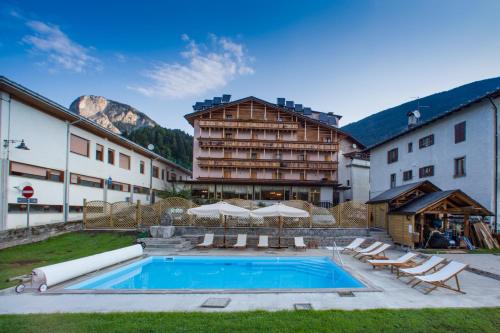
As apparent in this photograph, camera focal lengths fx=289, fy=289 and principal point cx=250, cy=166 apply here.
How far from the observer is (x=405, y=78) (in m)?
20.6

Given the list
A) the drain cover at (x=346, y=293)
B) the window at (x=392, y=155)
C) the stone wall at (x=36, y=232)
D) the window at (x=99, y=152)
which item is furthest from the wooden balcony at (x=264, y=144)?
the drain cover at (x=346, y=293)

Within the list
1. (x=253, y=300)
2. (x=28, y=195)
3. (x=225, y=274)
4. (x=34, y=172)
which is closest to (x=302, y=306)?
(x=253, y=300)

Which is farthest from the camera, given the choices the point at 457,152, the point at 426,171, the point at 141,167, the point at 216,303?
the point at 141,167

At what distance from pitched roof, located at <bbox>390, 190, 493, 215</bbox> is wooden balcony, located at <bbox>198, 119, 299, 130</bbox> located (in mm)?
19970

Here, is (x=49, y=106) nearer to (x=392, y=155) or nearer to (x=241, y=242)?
(x=241, y=242)

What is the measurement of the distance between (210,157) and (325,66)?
17742 millimetres

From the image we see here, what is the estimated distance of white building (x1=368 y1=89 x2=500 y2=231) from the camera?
54.0 ft

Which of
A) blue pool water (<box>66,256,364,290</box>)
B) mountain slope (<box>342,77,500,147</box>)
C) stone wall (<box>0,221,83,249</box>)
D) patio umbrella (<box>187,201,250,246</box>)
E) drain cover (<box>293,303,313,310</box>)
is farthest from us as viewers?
mountain slope (<box>342,77,500,147</box>)

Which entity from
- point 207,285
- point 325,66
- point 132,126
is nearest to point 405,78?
point 325,66

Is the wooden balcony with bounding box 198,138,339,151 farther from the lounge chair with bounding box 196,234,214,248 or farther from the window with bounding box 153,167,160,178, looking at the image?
the lounge chair with bounding box 196,234,214,248

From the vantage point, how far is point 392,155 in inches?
1065

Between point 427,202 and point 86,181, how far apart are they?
69.8ft

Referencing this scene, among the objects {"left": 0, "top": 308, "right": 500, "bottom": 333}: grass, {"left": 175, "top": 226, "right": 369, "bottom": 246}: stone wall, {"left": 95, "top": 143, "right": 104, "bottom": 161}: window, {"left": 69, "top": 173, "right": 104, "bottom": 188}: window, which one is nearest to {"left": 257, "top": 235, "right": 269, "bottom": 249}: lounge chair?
{"left": 175, "top": 226, "right": 369, "bottom": 246}: stone wall

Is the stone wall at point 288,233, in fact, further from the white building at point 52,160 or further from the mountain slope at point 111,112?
Result: the mountain slope at point 111,112
